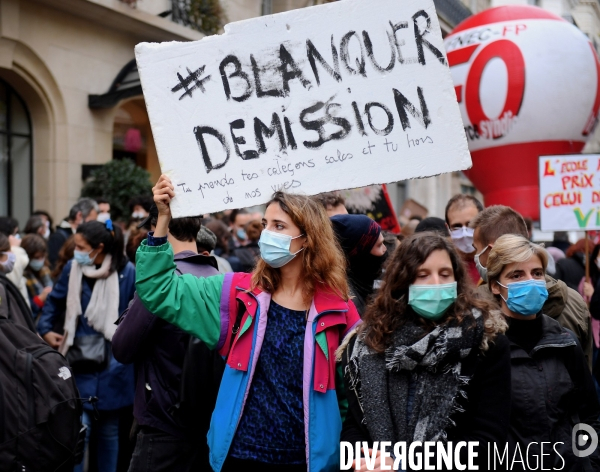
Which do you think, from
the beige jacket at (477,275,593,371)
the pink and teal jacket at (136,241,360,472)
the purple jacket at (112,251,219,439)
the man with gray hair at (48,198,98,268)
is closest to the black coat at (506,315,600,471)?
the beige jacket at (477,275,593,371)

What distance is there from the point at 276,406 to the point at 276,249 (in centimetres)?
60

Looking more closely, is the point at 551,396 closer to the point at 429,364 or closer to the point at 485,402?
the point at 485,402

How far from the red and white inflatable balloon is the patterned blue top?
11681 mm

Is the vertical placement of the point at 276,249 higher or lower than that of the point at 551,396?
higher

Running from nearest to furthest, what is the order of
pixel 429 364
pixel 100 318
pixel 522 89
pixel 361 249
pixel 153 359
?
1. pixel 429 364
2. pixel 153 359
3. pixel 361 249
4. pixel 100 318
5. pixel 522 89

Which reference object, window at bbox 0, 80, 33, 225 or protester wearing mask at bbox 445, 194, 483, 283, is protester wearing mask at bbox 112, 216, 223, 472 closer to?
protester wearing mask at bbox 445, 194, 483, 283

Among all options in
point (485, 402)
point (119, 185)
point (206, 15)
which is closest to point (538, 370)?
point (485, 402)

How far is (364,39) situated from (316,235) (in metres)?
1.01

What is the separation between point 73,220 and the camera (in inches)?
349

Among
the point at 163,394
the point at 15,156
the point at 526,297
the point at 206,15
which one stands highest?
the point at 206,15

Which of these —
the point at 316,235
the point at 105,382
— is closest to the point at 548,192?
the point at 105,382

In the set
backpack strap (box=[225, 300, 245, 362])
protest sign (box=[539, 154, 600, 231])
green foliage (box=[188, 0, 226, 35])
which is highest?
green foliage (box=[188, 0, 226, 35])

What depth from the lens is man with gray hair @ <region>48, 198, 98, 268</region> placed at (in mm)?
8789

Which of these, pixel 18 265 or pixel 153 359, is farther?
pixel 18 265
